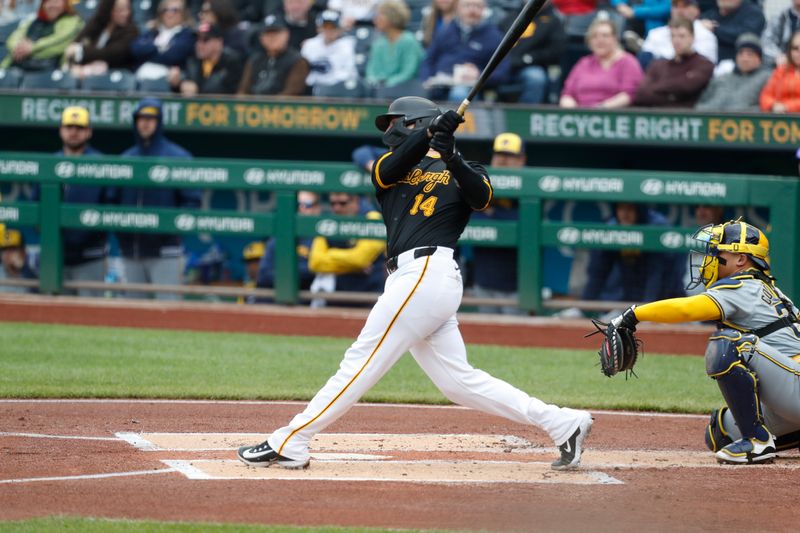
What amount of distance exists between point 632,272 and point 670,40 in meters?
2.76

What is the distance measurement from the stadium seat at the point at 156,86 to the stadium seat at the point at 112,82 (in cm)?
12

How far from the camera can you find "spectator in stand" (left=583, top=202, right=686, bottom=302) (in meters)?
10.7

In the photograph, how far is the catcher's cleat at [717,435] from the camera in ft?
20.7

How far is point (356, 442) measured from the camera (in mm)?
6477

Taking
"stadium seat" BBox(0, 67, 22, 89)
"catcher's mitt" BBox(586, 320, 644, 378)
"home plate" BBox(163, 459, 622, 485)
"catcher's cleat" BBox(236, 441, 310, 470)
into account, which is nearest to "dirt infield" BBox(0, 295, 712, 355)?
"stadium seat" BBox(0, 67, 22, 89)

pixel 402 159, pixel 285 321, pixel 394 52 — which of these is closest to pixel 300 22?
pixel 394 52

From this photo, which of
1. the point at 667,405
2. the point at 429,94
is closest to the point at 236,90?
the point at 429,94

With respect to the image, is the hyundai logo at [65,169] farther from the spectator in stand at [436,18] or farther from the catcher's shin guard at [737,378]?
the catcher's shin guard at [737,378]

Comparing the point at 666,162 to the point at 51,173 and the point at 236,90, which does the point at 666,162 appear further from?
the point at 51,173

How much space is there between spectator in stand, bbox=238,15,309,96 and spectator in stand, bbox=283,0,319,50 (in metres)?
0.40

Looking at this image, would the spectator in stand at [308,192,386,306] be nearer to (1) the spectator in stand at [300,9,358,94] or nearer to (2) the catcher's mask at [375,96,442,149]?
(1) the spectator in stand at [300,9,358,94]

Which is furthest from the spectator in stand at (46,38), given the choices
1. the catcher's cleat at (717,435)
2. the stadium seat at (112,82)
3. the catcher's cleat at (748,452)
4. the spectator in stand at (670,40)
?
the catcher's cleat at (748,452)

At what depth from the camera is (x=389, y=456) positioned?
20.0 ft

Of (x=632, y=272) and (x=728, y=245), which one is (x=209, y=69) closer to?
(x=632, y=272)
